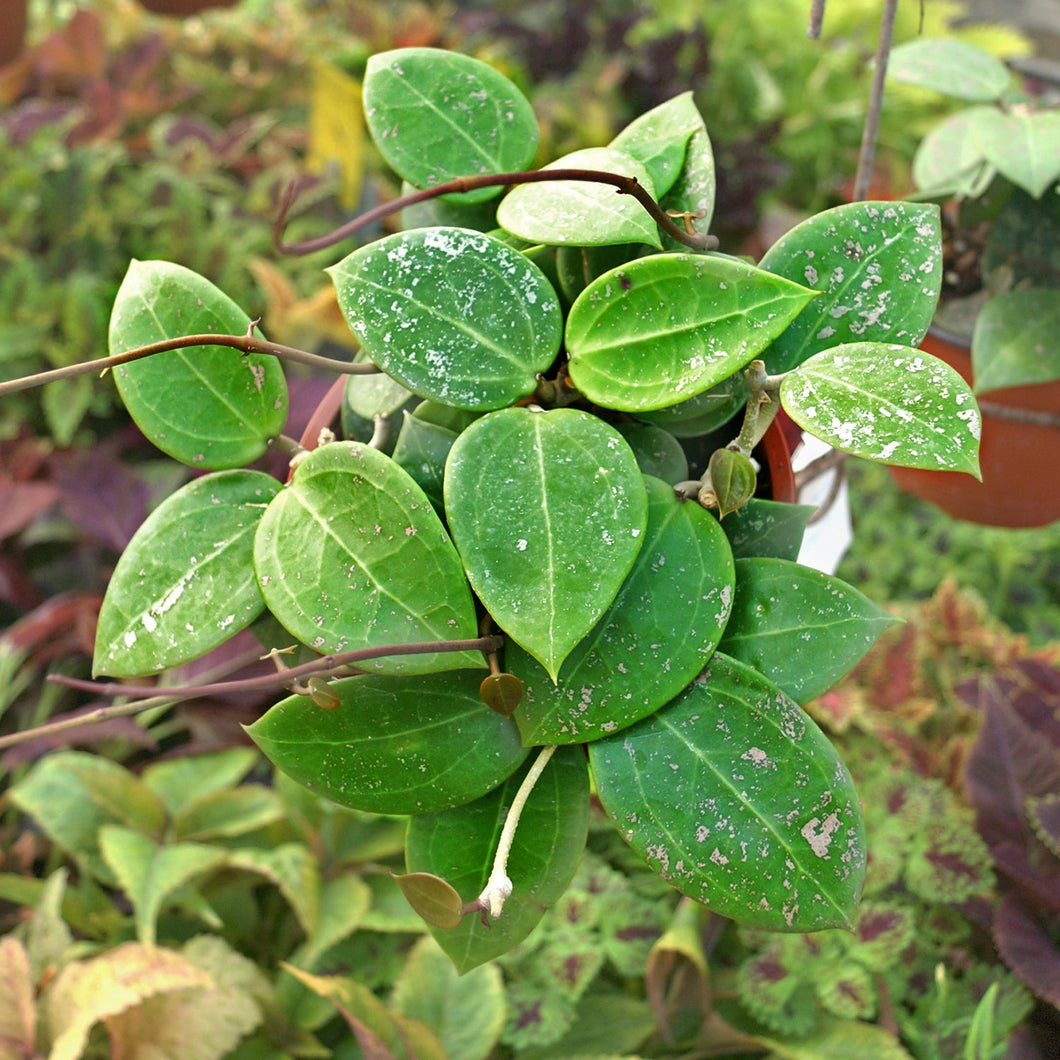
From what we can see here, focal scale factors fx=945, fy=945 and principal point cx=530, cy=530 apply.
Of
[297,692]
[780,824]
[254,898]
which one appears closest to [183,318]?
[297,692]

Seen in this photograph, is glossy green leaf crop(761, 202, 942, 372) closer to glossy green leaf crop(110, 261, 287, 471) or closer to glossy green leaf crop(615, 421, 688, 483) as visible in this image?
glossy green leaf crop(615, 421, 688, 483)

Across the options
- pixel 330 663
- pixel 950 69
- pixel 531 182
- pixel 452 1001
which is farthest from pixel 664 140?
pixel 452 1001

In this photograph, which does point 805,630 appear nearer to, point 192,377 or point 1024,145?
point 192,377

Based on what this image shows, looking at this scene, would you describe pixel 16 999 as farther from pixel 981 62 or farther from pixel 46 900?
pixel 981 62

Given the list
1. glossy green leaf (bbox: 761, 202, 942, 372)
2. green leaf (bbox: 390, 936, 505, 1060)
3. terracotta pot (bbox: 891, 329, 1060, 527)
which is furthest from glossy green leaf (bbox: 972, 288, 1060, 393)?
green leaf (bbox: 390, 936, 505, 1060)

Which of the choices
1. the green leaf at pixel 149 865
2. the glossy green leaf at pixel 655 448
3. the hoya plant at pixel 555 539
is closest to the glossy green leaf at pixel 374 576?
the hoya plant at pixel 555 539
